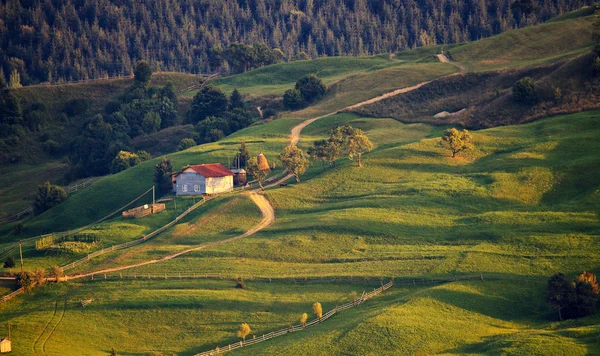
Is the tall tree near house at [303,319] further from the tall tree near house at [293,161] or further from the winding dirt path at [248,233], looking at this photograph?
the tall tree near house at [293,161]

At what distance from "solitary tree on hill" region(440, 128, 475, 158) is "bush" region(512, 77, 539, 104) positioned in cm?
2264

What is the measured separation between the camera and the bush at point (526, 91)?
148 meters

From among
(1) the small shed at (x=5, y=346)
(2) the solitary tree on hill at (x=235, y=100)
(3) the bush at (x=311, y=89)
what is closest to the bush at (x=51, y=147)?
(2) the solitary tree on hill at (x=235, y=100)

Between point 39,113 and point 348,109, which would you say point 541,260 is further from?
point 39,113

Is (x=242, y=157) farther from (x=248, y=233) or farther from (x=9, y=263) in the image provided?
(x=9, y=263)

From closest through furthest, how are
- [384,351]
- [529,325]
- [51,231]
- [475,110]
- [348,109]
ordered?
[384,351] → [529,325] → [51,231] → [475,110] → [348,109]

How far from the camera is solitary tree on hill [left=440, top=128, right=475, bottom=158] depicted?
129 meters

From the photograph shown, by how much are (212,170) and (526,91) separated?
6020 cm

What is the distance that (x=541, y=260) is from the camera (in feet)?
308

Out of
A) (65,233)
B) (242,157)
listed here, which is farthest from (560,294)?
(65,233)

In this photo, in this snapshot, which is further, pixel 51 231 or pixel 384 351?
pixel 51 231

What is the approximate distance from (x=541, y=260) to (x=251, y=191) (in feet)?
161

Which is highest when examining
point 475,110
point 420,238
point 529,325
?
point 475,110

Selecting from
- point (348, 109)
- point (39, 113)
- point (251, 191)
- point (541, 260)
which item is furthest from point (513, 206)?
point (39, 113)
